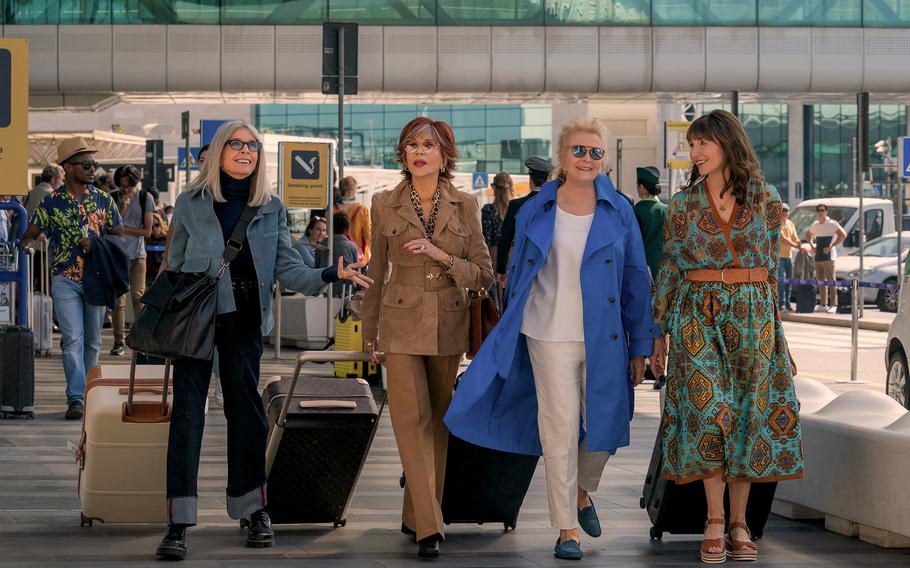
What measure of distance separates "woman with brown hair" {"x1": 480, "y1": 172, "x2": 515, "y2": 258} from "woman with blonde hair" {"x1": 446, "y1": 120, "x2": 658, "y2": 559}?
346 inches

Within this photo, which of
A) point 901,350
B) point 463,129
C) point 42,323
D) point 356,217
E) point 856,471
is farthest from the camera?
point 463,129

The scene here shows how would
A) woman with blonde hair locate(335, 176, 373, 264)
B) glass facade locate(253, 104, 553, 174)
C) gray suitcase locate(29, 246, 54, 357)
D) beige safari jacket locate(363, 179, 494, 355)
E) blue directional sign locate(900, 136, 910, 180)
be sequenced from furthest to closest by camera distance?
glass facade locate(253, 104, 553, 174), blue directional sign locate(900, 136, 910, 180), woman with blonde hair locate(335, 176, 373, 264), gray suitcase locate(29, 246, 54, 357), beige safari jacket locate(363, 179, 494, 355)

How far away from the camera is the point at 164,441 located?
7473 mm

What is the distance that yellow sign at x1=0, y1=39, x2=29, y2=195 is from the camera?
11.9m

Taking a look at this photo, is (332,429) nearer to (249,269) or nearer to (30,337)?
(249,269)

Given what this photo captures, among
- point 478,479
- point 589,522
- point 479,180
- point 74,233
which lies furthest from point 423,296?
point 479,180

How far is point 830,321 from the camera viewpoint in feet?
94.4

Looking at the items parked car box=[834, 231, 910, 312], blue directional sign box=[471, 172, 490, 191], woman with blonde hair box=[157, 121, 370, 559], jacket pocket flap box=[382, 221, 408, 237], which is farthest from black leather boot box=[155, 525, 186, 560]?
blue directional sign box=[471, 172, 490, 191]

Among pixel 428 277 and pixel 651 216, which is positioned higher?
pixel 651 216

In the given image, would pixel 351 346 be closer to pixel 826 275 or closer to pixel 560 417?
pixel 560 417

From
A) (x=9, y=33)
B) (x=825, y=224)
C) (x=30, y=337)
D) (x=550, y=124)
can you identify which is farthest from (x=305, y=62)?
(x=550, y=124)

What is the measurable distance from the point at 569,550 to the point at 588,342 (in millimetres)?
875

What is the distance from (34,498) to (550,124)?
9543cm

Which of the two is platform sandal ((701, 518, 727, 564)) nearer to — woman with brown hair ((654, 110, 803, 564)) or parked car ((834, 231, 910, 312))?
woman with brown hair ((654, 110, 803, 564))
